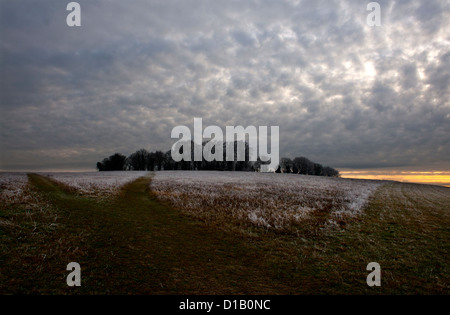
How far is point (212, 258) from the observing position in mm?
8711

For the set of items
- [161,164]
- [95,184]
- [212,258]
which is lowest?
[212,258]

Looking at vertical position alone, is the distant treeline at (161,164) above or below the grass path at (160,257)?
above

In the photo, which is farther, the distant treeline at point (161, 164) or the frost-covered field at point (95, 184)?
the distant treeline at point (161, 164)

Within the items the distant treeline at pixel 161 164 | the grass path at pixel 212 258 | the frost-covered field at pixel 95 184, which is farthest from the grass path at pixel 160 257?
the distant treeline at pixel 161 164

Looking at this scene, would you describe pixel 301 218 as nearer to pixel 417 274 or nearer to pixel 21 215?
pixel 417 274

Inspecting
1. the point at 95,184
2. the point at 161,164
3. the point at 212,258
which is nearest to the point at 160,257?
the point at 212,258

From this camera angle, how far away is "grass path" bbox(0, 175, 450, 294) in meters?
6.70

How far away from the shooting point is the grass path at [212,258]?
6695 millimetres

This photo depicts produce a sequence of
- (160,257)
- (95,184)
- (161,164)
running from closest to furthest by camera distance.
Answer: (160,257) < (95,184) < (161,164)

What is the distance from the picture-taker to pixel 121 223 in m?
12.8

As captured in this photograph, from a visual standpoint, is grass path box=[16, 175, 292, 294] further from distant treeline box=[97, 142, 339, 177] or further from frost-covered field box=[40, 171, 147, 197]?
distant treeline box=[97, 142, 339, 177]

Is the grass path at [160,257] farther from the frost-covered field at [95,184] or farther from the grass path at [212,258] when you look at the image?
the frost-covered field at [95,184]

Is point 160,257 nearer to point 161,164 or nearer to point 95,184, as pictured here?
point 95,184
